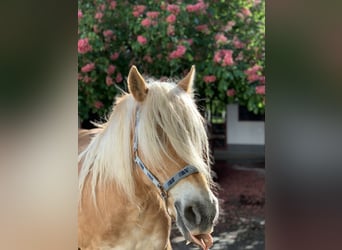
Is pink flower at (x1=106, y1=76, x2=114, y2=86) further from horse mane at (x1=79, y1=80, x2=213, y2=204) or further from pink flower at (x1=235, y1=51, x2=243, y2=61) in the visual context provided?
horse mane at (x1=79, y1=80, x2=213, y2=204)

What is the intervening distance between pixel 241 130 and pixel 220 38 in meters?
4.21

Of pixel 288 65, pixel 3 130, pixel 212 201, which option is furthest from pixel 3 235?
pixel 212 201

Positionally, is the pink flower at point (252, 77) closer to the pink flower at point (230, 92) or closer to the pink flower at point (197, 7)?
the pink flower at point (230, 92)

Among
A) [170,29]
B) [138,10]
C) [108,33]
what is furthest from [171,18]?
[108,33]

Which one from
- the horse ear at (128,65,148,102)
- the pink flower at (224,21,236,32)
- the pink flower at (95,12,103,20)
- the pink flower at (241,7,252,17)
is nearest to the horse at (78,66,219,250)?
the horse ear at (128,65,148,102)

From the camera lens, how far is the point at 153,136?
4.31 ft

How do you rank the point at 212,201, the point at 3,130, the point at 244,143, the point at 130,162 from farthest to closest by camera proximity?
the point at 244,143
the point at 130,162
the point at 212,201
the point at 3,130

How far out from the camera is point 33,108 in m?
0.69

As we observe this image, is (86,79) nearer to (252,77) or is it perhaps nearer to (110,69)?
(110,69)

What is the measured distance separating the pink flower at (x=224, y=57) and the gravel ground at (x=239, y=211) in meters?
1.24

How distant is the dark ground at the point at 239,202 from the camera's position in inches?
146

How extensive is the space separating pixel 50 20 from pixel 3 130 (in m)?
0.21

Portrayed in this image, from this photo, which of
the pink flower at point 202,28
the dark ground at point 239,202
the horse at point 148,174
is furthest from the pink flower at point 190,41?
the horse at point 148,174

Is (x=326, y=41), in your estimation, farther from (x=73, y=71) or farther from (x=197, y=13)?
(x=197, y=13)
